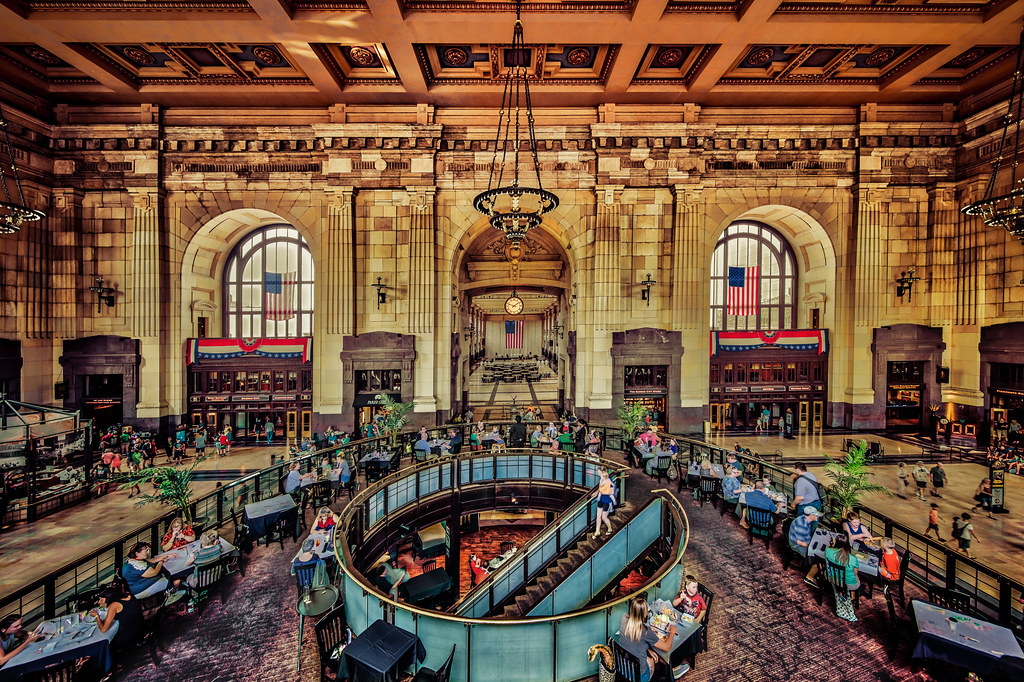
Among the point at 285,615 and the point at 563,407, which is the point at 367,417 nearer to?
the point at 563,407

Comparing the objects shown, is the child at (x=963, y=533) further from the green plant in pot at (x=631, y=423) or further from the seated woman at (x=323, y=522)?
the seated woman at (x=323, y=522)

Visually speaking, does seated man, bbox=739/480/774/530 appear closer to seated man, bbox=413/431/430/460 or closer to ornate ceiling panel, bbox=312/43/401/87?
seated man, bbox=413/431/430/460

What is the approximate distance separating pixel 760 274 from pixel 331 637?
22.7 m

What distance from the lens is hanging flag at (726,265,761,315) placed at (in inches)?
763

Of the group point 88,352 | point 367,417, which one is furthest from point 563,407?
point 88,352

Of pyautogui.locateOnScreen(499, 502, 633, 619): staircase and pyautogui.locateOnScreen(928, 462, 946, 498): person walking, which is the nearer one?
pyautogui.locateOnScreen(499, 502, 633, 619): staircase

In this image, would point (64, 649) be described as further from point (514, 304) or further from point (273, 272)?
point (514, 304)

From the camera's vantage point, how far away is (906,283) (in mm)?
17453

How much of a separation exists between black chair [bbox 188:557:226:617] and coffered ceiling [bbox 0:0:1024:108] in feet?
45.9

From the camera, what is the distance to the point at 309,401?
18.1 metres

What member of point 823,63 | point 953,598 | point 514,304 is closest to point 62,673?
point 953,598

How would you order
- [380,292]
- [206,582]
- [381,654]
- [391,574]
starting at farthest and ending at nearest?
[380,292] → [391,574] → [206,582] → [381,654]

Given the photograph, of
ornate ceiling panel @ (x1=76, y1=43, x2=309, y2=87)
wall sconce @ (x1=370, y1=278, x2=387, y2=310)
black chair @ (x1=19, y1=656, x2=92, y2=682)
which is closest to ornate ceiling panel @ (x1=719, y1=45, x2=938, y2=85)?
wall sconce @ (x1=370, y1=278, x2=387, y2=310)

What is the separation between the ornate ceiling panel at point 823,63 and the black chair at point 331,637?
19474 millimetres
